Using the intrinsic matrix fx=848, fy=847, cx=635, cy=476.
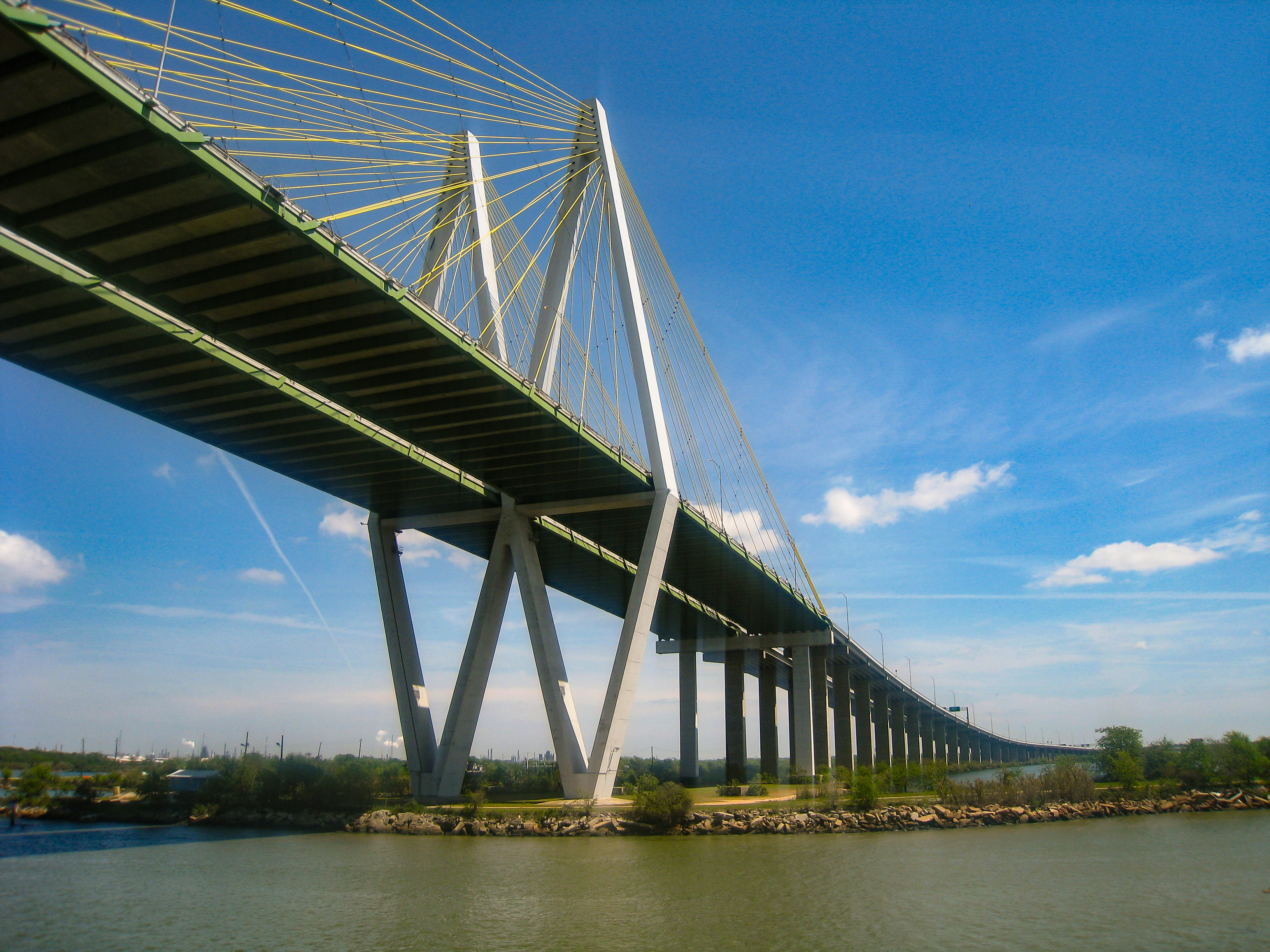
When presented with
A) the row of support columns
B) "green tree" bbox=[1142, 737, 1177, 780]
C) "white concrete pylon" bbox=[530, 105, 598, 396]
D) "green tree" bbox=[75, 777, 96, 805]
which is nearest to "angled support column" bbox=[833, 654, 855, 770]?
the row of support columns

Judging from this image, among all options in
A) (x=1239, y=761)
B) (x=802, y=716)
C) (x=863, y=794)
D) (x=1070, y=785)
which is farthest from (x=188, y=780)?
(x=1239, y=761)

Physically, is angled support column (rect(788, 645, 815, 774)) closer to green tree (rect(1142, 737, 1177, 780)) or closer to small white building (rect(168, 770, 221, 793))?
green tree (rect(1142, 737, 1177, 780))

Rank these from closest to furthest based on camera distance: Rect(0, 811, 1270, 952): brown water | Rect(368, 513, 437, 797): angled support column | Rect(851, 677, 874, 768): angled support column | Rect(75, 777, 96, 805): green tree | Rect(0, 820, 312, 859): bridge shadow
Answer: Rect(0, 811, 1270, 952): brown water < Rect(0, 820, 312, 859): bridge shadow < Rect(368, 513, 437, 797): angled support column < Rect(75, 777, 96, 805): green tree < Rect(851, 677, 874, 768): angled support column

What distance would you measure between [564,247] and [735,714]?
4535 cm

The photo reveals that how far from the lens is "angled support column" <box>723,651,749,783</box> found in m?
66.5

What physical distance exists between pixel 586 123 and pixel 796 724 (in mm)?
46537

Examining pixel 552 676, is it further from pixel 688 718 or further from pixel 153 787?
pixel 688 718

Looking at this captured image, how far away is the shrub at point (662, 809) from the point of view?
29.9m

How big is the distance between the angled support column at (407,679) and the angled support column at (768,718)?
129 feet

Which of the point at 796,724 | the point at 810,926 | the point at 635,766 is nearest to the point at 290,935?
the point at 810,926

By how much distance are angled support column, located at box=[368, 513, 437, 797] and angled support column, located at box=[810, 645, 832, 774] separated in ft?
125

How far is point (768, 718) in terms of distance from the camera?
249 ft

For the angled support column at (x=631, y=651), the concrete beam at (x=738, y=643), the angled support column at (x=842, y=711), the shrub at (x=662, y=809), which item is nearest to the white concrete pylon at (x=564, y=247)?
the angled support column at (x=631, y=651)

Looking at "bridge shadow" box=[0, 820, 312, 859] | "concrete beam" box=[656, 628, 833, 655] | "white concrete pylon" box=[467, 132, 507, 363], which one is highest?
"white concrete pylon" box=[467, 132, 507, 363]
